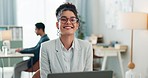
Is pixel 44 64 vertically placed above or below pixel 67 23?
below

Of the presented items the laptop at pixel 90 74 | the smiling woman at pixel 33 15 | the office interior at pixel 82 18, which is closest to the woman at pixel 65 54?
the laptop at pixel 90 74

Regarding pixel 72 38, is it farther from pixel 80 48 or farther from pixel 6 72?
pixel 6 72

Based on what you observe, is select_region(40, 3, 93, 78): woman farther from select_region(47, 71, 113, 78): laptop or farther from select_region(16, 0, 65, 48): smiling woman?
select_region(16, 0, 65, 48): smiling woman

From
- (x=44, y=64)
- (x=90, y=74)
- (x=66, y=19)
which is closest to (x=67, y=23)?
(x=66, y=19)

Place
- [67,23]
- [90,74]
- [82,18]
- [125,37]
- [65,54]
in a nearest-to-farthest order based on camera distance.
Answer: [90,74], [67,23], [65,54], [125,37], [82,18]

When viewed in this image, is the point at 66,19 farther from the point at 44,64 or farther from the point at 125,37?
the point at 125,37

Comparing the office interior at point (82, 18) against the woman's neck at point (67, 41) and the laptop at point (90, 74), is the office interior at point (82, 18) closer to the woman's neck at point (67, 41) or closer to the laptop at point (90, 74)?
the woman's neck at point (67, 41)

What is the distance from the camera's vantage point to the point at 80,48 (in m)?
1.92

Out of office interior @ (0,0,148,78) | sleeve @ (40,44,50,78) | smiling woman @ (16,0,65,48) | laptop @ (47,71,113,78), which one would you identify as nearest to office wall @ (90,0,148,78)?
office interior @ (0,0,148,78)

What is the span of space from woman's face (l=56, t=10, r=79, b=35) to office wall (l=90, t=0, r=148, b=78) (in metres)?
2.62

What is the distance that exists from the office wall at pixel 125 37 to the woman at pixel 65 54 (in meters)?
2.44

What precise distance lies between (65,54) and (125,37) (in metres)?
3.15

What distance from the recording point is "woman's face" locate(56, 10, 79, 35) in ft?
5.49

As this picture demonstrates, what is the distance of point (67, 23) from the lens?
167 centimetres
